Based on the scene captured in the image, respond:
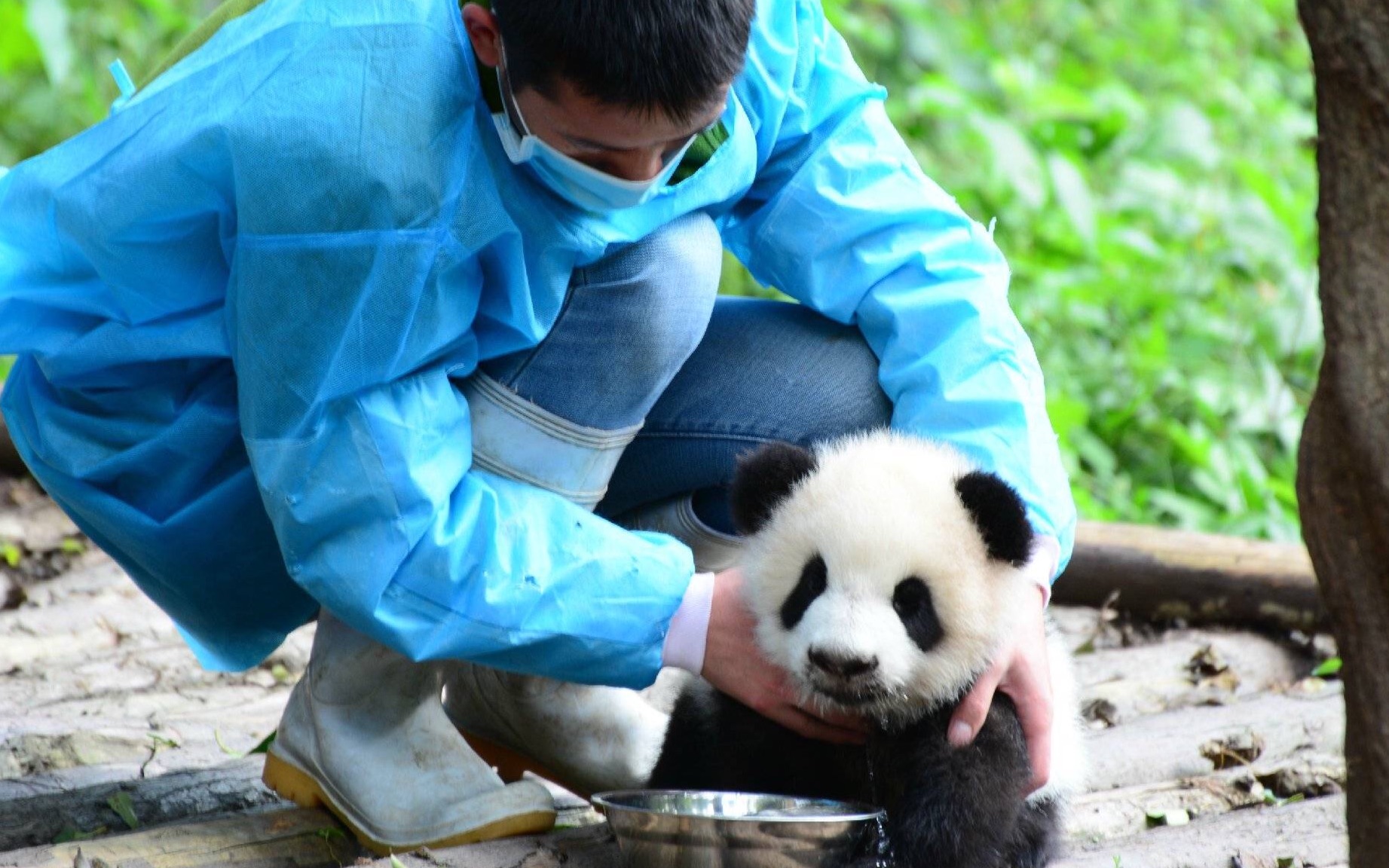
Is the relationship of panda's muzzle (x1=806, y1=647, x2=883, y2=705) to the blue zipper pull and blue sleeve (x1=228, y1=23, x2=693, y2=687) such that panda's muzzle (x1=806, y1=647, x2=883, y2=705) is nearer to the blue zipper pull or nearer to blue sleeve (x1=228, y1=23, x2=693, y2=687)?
blue sleeve (x1=228, y1=23, x2=693, y2=687)

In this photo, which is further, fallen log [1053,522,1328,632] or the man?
fallen log [1053,522,1328,632]

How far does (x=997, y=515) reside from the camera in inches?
79.9

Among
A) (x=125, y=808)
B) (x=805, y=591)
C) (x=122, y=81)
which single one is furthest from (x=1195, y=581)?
(x=122, y=81)

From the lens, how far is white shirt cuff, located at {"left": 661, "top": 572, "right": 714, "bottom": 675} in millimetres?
2023

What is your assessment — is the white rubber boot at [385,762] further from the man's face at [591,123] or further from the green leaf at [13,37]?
the green leaf at [13,37]

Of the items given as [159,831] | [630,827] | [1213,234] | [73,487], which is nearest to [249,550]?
[73,487]

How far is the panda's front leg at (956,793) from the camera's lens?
1.99 m

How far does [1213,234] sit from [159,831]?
15.9 ft

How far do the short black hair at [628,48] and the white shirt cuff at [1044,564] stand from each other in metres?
0.81

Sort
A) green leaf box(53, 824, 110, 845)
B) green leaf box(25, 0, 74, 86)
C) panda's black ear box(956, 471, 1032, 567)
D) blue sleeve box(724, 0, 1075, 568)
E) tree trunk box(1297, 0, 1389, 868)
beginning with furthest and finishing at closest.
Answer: green leaf box(25, 0, 74, 86)
blue sleeve box(724, 0, 1075, 568)
green leaf box(53, 824, 110, 845)
panda's black ear box(956, 471, 1032, 567)
tree trunk box(1297, 0, 1389, 868)

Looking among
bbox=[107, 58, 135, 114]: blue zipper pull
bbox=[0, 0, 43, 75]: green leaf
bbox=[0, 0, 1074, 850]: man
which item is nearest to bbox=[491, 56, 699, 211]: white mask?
bbox=[0, 0, 1074, 850]: man

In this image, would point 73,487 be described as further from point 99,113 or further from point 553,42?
point 99,113

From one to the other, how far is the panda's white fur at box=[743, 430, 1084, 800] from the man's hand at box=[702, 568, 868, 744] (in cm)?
2

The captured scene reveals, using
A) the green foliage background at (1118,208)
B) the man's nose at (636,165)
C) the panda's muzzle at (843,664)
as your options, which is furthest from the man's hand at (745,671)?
the green foliage background at (1118,208)
